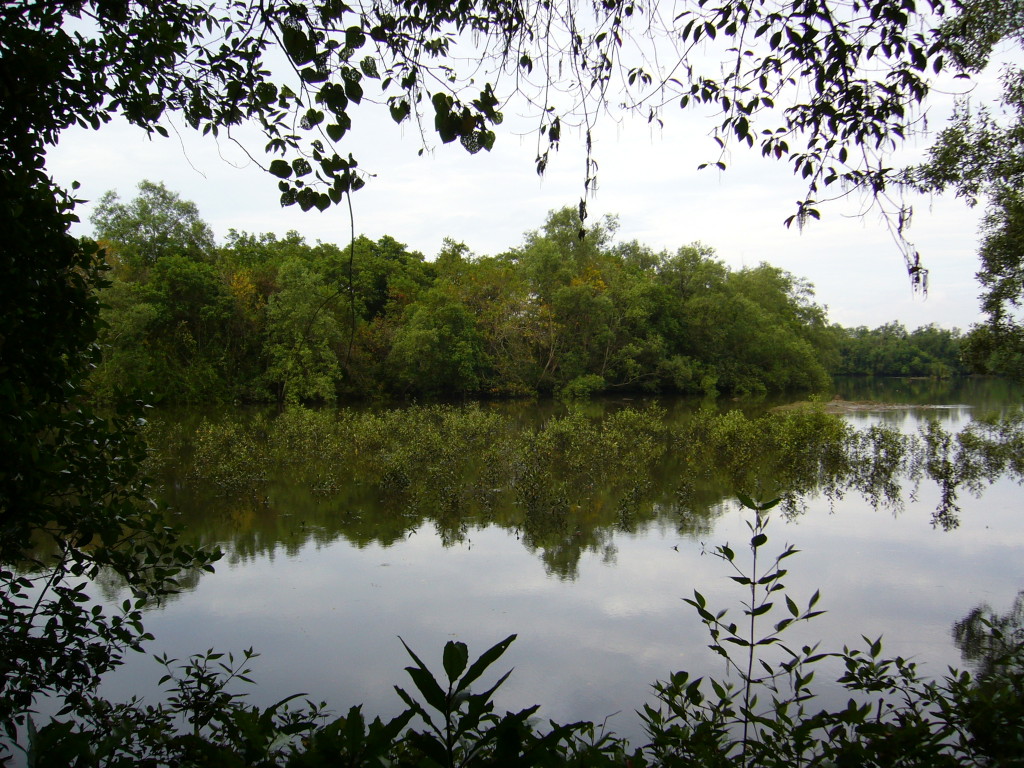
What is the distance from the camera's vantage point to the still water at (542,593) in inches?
197

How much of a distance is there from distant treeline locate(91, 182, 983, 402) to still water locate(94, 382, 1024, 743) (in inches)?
591

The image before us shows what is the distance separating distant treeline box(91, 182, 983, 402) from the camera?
26.2 m

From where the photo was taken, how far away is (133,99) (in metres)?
3.04

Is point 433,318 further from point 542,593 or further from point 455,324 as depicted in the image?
point 542,593

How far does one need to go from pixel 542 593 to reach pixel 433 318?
23882mm

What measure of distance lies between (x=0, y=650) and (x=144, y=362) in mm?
24936

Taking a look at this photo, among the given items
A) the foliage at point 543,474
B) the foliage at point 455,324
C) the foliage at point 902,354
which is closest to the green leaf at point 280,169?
the foliage at point 543,474

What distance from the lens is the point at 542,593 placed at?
6.73m

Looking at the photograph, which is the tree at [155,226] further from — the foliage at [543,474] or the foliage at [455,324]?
the foliage at [543,474]

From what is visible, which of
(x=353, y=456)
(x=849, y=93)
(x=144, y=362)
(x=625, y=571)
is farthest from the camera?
(x=144, y=362)

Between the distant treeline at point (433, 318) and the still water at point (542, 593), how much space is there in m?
15.0

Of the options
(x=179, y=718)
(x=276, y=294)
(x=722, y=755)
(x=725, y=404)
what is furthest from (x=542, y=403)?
(x=722, y=755)

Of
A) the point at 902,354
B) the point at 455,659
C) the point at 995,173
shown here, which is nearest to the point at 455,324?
the point at 995,173

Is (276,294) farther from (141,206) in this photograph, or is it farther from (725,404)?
(725,404)
